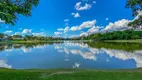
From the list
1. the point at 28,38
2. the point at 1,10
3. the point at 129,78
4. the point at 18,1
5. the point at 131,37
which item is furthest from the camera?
the point at 28,38

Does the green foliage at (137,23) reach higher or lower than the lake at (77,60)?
higher

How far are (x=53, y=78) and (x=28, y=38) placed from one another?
187 metres

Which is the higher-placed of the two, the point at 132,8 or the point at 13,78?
the point at 132,8

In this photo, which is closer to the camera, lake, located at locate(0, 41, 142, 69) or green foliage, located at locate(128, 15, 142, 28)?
green foliage, located at locate(128, 15, 142, 28)

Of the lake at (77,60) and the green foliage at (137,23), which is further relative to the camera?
the lake at (77,60)

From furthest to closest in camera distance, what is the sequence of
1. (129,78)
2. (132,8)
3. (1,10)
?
(132,8), (129,78), (1,10)

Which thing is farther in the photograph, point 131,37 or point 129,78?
point 131,37

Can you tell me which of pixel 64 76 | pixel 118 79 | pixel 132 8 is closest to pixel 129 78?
pixel 118 79

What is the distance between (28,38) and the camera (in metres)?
194

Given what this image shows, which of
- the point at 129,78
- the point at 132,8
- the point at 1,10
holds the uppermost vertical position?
the point at 132,8

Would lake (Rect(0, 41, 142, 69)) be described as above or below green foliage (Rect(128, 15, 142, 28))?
below

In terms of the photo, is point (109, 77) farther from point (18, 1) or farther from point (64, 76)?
point (18, 1)

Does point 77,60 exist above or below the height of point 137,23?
below

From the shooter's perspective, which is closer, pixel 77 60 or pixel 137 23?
pixel 137 23
